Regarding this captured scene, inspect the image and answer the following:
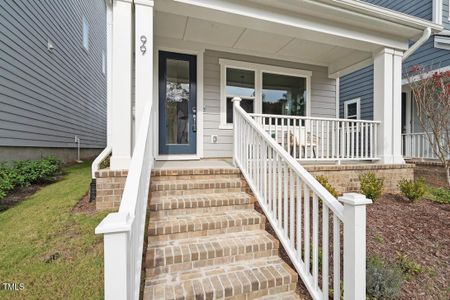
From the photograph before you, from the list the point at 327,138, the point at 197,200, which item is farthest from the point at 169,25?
the point at 327,138

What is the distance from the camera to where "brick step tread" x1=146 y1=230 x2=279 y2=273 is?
2.07 m

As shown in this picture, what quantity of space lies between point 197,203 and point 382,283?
191cm

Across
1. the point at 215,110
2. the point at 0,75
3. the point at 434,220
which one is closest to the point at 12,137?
the point at 0,75

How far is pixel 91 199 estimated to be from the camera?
3473 mm

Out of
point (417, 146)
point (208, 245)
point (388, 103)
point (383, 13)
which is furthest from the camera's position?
point (417, 146)

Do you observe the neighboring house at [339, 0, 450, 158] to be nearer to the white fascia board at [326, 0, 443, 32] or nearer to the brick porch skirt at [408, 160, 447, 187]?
the brick porch skirt at [408, 160, 447, 187]

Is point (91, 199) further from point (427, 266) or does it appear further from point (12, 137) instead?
point (427, 266)

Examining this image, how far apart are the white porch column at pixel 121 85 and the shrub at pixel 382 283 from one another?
3037 mm

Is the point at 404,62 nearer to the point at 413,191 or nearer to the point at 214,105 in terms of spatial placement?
the point at 413,191

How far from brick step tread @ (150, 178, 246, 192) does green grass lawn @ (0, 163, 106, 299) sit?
0.83 m

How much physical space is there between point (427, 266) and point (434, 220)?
138cm

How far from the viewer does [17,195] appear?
4.07 meters

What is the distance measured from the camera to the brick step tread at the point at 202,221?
2.38 meters

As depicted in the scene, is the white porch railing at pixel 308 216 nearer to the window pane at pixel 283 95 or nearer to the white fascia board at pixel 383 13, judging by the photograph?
the window pane at pixel 283 95
